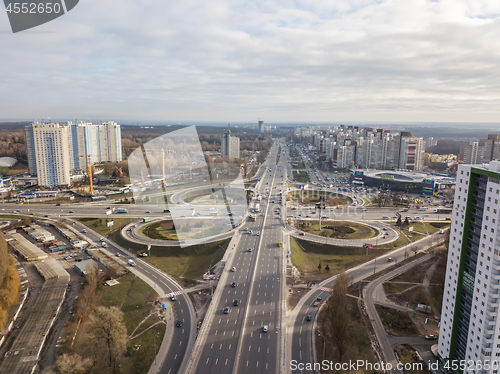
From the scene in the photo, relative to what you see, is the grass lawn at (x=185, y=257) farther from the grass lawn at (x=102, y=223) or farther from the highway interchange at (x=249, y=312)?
the grass lawn at (x=102, y=223)

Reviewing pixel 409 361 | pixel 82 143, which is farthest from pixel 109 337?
pixel 82 143

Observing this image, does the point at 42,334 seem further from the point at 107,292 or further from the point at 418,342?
the point at 418,342

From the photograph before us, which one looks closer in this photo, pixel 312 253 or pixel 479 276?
pixel 479 276

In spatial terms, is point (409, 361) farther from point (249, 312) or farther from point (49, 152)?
point (49, 152)

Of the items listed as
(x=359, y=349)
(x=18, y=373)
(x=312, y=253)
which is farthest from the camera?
(x=312, y=253)

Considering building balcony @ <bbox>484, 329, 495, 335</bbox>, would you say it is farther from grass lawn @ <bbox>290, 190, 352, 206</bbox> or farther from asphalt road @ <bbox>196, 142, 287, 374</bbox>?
grass lawn @ <bbox>290, 190, 352, 206</bbox>

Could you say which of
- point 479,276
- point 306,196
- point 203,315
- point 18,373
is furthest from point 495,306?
point 306,196

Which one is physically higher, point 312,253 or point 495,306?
point 495,306

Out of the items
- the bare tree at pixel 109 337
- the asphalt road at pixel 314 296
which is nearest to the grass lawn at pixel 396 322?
the asphalt road at pixel 314 296
